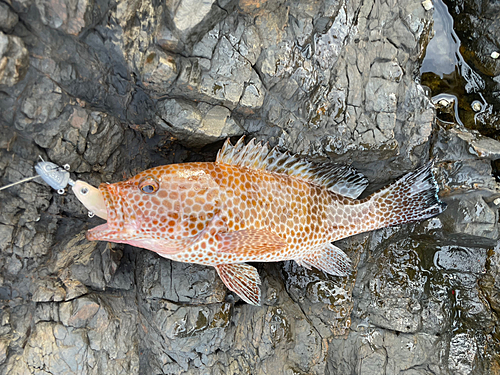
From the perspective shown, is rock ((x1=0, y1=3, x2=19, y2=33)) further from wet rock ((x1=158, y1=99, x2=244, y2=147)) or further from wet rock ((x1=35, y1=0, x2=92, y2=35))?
wet rock ((x1=158, y1=99, x2=244, y2=147))

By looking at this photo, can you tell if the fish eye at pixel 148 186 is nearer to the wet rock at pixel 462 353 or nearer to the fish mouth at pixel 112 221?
the fish mouth at pixel 112 221

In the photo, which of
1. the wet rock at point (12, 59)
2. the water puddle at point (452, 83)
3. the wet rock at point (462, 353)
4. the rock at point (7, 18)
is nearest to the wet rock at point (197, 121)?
the wet rock at point (12, 59)

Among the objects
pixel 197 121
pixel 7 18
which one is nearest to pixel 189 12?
pixel 197 121

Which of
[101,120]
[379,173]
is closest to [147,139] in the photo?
[101,120]

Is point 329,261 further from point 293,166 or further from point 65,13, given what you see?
point 65,13

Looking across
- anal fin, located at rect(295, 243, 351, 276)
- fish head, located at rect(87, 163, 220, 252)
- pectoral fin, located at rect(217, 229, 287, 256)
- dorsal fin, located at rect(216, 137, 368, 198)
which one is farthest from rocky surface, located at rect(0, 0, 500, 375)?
pectoral fin, located at rect(217, 229, 287, 256)

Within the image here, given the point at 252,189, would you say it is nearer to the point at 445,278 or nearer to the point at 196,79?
the point at 196,79

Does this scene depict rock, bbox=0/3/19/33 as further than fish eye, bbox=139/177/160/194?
No
